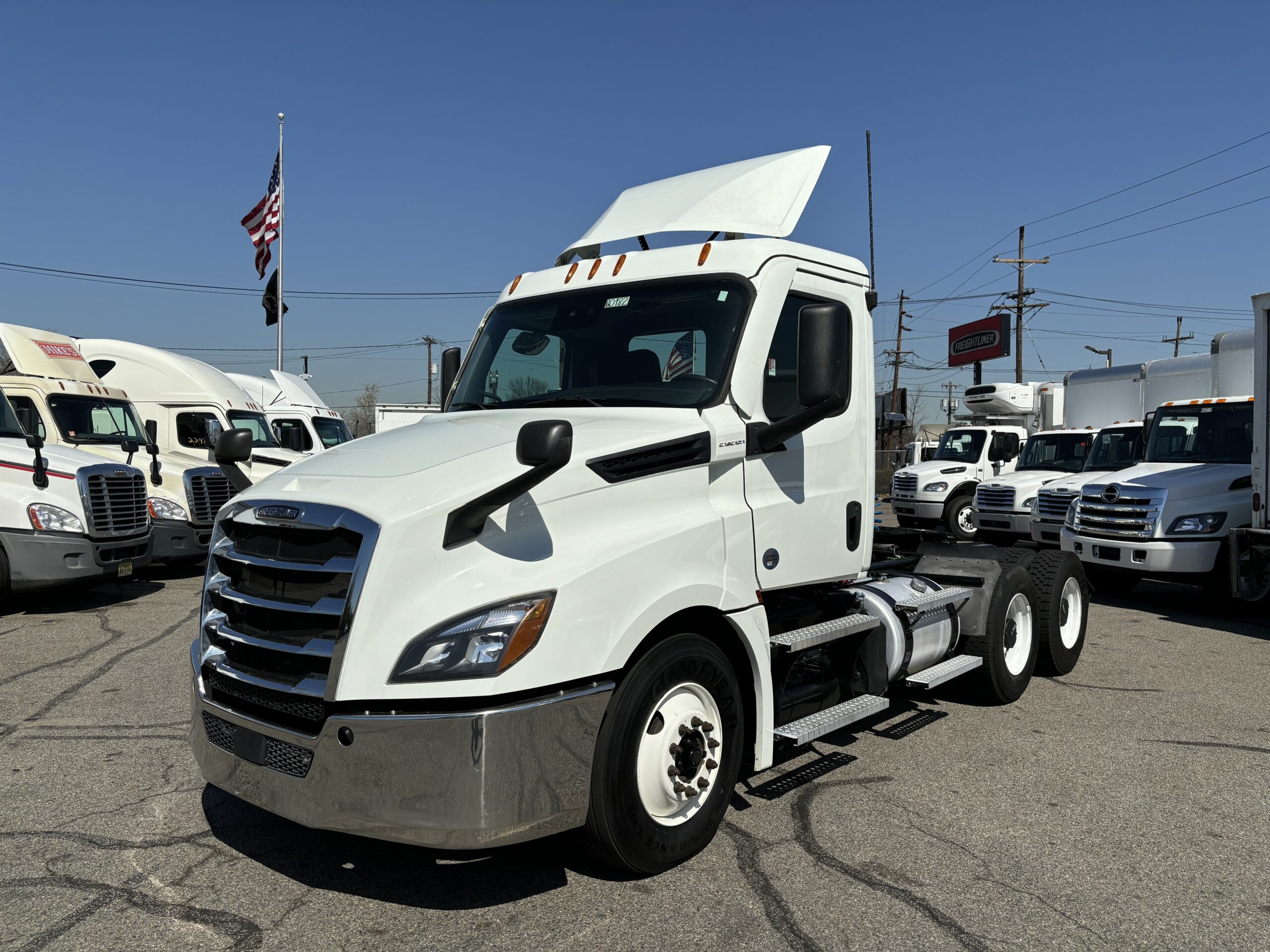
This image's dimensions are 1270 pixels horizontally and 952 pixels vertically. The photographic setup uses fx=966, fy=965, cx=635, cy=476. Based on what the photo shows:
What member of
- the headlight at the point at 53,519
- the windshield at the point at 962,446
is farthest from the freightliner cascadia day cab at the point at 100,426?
the windshield at the point at 962,446

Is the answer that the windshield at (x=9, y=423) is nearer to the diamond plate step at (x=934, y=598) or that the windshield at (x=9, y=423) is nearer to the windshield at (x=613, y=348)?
the windshield at (x=613, y=348)

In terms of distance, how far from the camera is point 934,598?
19.2 feet

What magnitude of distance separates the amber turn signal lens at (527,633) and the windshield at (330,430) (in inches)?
689

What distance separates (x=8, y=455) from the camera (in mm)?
9742

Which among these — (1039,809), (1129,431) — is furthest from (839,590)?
(1129,431)

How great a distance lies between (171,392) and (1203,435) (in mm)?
14564

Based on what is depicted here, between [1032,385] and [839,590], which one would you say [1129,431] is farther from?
[839,590]

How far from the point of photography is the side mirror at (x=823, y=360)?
405cm

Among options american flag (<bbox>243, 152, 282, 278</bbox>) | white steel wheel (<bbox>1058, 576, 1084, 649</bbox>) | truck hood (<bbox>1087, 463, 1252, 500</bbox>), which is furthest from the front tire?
american flag (<bbox>243, 152, 282, 278</bbox>)

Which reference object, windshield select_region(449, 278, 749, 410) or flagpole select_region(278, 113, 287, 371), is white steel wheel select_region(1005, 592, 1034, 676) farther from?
flagpole select_region(278, 113, 287, 371)

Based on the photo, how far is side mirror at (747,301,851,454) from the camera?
4.05m

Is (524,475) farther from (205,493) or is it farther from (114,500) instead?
(205,493)

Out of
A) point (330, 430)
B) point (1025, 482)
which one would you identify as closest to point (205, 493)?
point (330, 430)

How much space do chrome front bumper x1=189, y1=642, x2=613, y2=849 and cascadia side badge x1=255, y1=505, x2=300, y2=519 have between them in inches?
29.2
